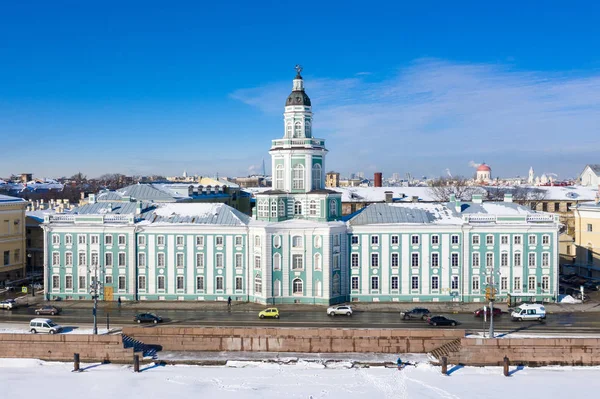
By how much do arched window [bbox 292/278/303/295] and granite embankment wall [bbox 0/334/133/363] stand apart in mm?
16990

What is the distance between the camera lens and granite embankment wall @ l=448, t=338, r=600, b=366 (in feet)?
130

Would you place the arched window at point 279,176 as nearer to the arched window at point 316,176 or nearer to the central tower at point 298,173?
the central tower at point 298,173

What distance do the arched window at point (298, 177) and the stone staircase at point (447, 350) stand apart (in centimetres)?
2056

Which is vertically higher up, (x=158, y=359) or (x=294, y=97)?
(x=294, y=97)

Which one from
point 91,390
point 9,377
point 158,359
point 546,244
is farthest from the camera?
point 546,244

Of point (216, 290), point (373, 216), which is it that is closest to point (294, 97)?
point (373, 216)

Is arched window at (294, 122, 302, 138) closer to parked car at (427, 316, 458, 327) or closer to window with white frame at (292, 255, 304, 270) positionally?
window with white frame at (292, 255, 304, 270)

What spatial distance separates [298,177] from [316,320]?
46.7 ft

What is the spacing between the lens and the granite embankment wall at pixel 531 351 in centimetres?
3972

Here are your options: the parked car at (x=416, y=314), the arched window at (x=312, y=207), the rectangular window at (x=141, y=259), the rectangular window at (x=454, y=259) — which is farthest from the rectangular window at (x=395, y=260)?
the rectangular window at (x=141, y=259)

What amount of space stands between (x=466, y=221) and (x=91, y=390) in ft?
112

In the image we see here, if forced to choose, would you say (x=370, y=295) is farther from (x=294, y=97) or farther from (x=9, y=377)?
(x=9, y=377)

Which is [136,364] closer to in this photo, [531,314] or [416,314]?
[416,314]

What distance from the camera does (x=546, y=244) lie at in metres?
54.2
